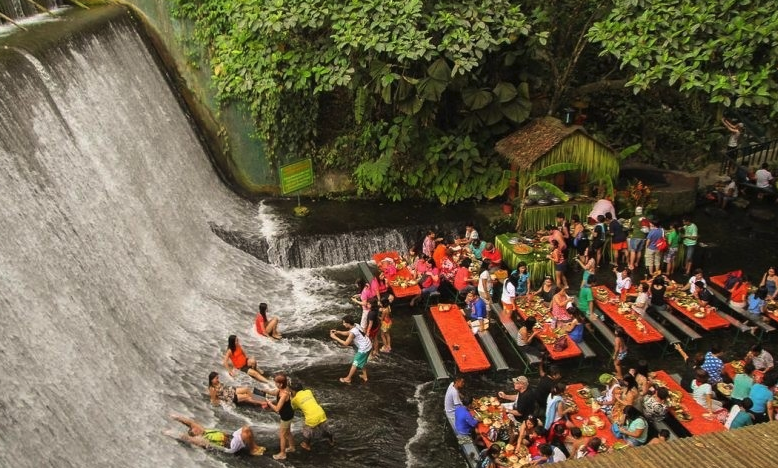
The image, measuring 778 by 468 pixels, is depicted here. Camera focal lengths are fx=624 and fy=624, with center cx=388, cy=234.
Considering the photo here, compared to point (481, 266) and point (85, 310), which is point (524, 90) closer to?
point (481, 266)

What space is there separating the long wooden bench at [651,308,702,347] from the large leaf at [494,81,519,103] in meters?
6.46

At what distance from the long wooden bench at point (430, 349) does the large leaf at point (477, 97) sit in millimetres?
6133

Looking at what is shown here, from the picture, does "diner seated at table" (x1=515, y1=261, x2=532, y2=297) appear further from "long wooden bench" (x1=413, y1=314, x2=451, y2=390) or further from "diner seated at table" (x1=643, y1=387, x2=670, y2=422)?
"diner seated at table" (x1=643, y1=387, x2=670, y2=422)

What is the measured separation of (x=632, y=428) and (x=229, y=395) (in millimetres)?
6182

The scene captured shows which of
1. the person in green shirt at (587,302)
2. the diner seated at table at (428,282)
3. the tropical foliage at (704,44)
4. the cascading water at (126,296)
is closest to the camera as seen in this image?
the cascading water at (126,296)

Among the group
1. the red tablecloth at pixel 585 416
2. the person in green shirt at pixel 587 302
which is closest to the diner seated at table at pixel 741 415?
the red tablecloth at pixel 585 416

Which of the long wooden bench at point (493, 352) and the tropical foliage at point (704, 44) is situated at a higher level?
the tropical foliage at point (704, 44)

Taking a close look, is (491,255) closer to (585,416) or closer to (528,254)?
(528,254)

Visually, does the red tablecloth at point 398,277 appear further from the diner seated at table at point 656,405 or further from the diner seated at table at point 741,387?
the diner seated at table at point 741,387

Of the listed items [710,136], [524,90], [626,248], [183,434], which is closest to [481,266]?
[626,248]

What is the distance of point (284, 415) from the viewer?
904cm

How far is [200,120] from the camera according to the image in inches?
679

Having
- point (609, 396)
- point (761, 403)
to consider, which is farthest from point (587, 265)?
point (761, 403)

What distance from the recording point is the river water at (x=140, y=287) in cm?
851
